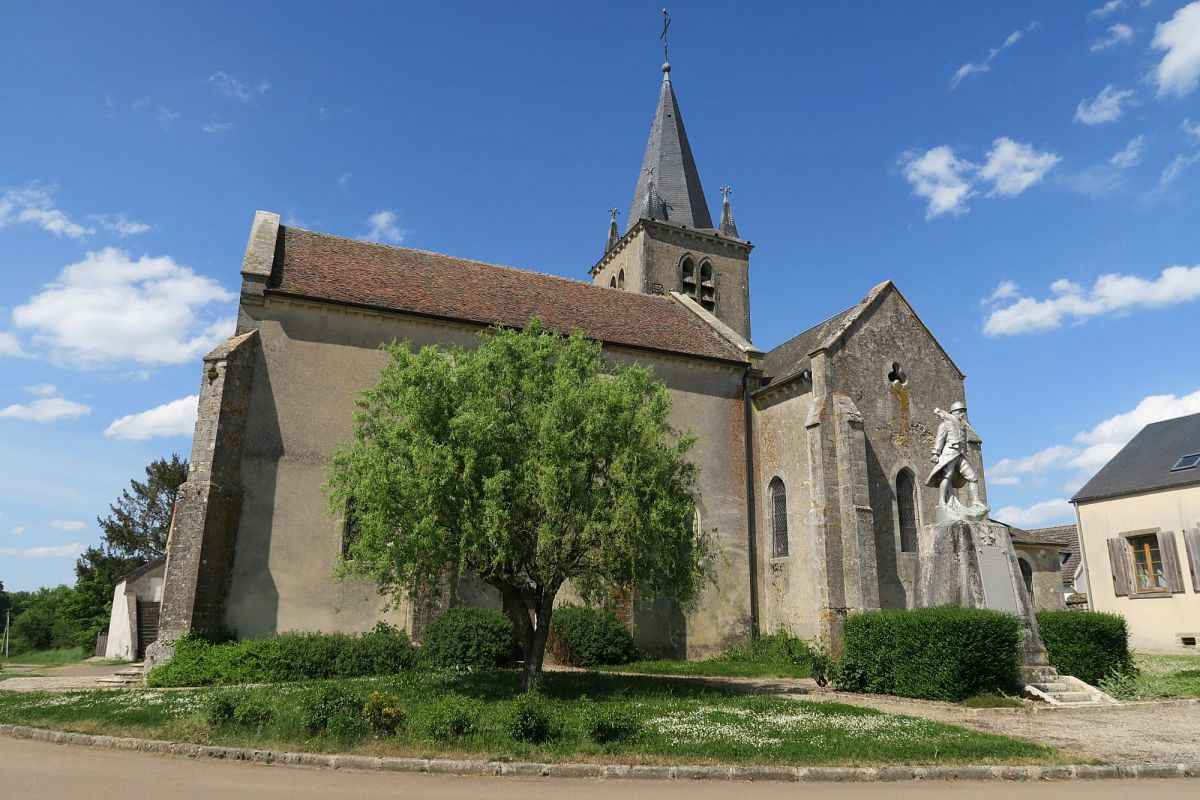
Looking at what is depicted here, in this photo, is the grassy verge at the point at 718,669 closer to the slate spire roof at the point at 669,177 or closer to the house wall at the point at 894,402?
the house wall at the point at 894,402

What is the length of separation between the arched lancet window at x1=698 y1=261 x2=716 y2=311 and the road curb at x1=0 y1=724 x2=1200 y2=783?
26.3 metres

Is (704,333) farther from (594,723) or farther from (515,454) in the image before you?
(594,723)

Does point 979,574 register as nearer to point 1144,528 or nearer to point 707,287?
point 1144,528

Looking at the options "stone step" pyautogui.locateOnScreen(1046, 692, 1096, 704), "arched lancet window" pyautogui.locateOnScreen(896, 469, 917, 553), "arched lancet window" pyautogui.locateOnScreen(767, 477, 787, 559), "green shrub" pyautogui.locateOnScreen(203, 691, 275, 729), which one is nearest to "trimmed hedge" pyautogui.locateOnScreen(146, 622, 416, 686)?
"green shrub" pyautogui.locateOnScreen(203, 691, 275, 729)

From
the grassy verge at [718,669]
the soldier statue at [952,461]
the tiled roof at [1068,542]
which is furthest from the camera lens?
the tiled roof at [1068,542]

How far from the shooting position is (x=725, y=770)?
26.0ft

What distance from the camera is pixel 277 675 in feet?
50.8

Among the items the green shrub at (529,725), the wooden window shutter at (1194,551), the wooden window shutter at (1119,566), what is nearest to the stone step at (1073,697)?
the green shrub at (529,725)

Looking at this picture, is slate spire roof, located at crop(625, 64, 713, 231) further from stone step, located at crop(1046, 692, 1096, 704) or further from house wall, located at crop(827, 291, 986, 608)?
stone step, located at crop(1046, 692, 1096, 704)

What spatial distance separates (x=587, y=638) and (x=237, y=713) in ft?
33.8

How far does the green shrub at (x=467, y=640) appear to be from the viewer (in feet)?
54.5

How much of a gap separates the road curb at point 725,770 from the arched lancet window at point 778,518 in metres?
13.8

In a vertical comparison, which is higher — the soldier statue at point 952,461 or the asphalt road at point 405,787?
the soldier statue at point 952,461

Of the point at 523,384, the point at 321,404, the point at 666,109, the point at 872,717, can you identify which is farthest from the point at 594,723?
the point at 666,109
